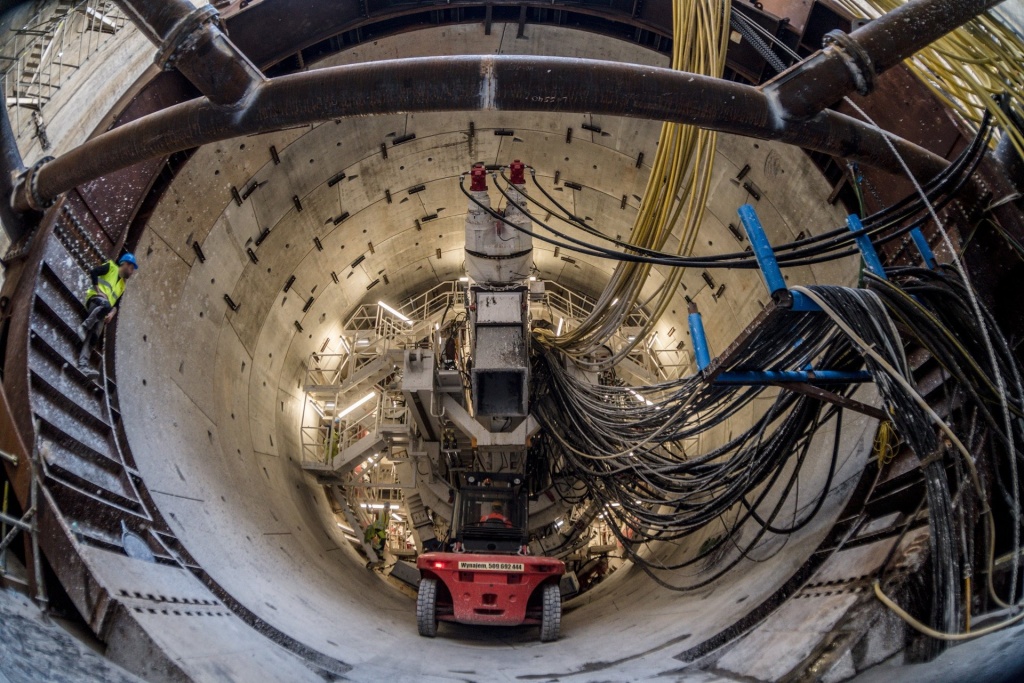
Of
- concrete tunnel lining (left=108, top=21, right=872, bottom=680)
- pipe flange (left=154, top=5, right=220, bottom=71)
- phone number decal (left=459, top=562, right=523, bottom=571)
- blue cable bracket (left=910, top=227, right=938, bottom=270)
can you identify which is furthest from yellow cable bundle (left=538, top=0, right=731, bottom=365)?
pipe flange (left=154, top=5, right=220, bottom=71)

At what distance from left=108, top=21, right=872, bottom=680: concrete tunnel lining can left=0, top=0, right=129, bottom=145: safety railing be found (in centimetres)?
109

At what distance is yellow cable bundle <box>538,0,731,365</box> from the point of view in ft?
13.2

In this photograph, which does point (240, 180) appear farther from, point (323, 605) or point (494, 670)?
point (494, 670)

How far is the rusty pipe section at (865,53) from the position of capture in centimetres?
283

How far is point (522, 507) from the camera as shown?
26.2 feet

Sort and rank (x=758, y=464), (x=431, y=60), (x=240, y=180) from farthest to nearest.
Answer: (x=240, y=180), (x=758, y=464), (x=431, y=60)

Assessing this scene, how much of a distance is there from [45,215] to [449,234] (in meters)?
5.81

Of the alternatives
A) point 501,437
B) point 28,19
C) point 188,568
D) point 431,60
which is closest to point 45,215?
point 28,19

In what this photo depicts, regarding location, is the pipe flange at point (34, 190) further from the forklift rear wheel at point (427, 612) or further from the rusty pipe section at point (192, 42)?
the forklift rear wheel at point (427, 612)

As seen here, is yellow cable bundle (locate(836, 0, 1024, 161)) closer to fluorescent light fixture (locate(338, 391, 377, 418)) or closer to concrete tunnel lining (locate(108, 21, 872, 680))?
concrete tunnel lining (locate(108, 21, 872, 680))

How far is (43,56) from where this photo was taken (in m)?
4.62

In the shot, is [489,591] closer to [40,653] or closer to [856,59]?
[40,653]

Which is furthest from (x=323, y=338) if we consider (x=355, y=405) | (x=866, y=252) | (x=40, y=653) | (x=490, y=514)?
(x=866, y=252)

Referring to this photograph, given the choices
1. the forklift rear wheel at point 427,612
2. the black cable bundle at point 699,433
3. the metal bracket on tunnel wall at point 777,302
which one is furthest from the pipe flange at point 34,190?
the forklift rear wheel at point 427,612
